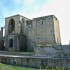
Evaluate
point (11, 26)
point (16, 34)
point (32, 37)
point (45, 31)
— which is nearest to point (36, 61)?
point (45, 31)

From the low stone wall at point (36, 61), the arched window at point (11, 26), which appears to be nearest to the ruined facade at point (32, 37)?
the arched window at point (11, 26)

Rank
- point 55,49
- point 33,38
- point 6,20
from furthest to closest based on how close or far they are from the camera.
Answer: point 6,20 < point 33,38 < point 55,49

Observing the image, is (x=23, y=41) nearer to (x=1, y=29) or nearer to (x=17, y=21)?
(x=17, y=21)

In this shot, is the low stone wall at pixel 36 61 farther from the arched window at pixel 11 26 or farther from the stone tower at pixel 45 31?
the arched window at pixel 11 26

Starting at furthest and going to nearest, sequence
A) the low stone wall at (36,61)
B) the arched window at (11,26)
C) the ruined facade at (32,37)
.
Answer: the arched window at (11,26) → the ruined facade at (32,37) → the low stone wall at (36,61)

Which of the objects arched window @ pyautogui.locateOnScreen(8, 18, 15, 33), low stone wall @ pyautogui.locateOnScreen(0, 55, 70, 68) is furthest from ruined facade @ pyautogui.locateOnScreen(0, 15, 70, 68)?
low stone wall @ pyautogui.locateOnScreen(0, 55, 70, 68)

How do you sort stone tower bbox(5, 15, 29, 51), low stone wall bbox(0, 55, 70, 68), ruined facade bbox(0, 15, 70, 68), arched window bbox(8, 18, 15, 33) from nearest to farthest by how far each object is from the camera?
low stone wall bbox(0, 55, 70, 68) → ruined facade bbox(0, 15, 70, 68) → stone tower bbox(5, 15, 29, 51) → arched window bbox(8, 18, 15, 33)

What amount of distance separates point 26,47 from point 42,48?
11.4m

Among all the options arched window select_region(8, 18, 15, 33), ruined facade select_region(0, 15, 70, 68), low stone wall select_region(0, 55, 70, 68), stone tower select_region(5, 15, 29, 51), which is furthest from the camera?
arched window select_region(8, 18, 15, 33)

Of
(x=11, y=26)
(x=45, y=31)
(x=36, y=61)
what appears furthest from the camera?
(x=11, y=26)

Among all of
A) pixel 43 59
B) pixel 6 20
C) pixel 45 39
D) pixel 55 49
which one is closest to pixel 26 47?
pixel 45 39

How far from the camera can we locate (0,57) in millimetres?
26734

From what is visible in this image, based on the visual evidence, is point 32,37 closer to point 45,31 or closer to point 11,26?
point 45,31

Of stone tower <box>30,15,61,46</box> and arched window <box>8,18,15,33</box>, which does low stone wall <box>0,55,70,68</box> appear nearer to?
stone tower <box>30,15,61,46</box>
